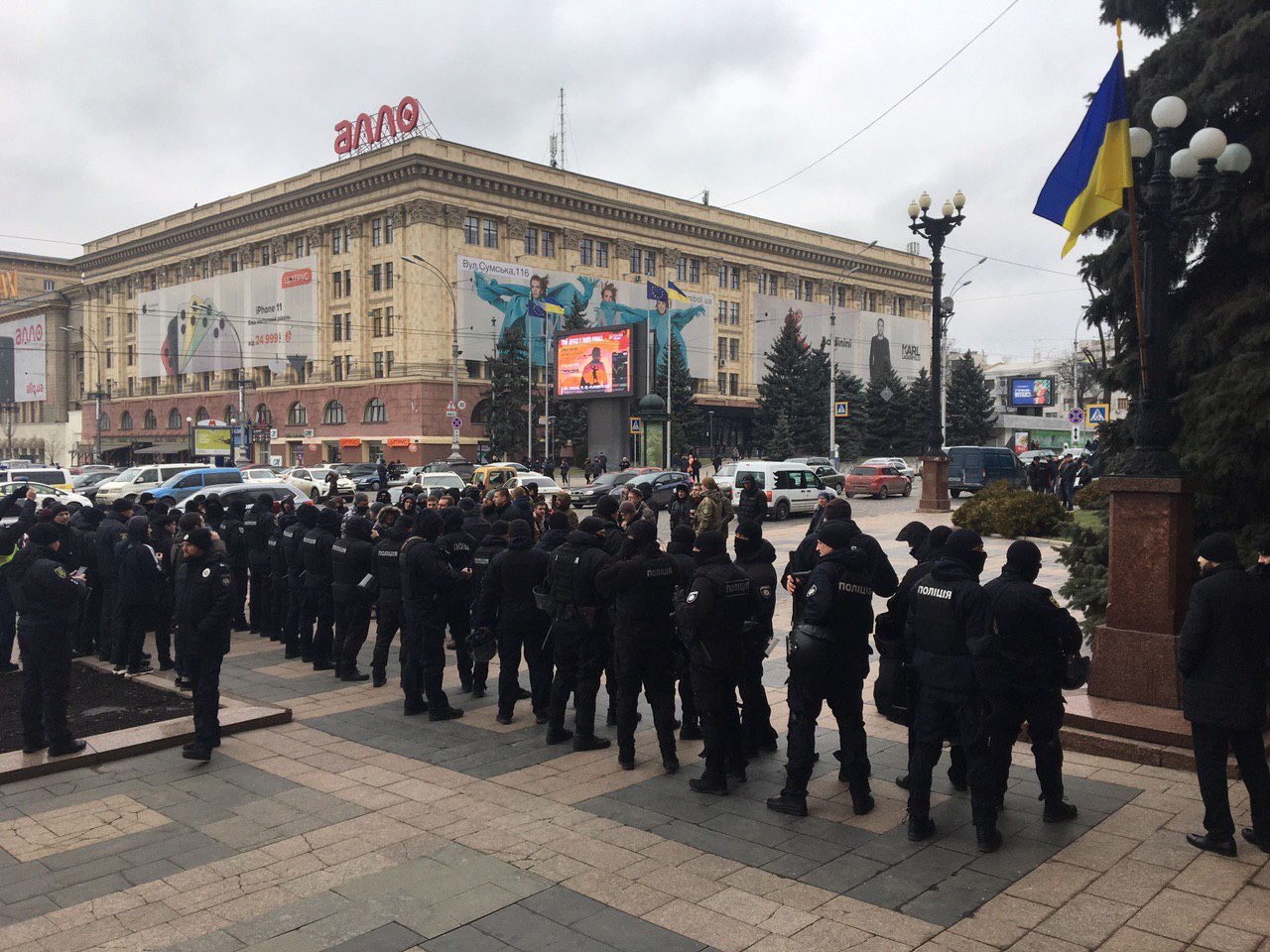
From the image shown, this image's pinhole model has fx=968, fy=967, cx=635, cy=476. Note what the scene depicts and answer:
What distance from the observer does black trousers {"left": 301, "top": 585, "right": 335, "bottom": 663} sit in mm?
10953

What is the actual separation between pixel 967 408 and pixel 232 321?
177ft

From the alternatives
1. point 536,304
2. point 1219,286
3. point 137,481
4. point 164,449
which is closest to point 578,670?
point 1219,286

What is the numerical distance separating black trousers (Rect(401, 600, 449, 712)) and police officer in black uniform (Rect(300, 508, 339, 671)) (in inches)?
82.4

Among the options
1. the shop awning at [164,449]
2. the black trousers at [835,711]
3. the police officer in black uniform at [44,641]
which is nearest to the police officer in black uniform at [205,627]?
the police officer in black uniform at [44,641]

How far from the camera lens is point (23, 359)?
95.1m

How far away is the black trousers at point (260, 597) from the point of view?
515 inches

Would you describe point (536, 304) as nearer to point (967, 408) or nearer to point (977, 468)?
point (977, 468)

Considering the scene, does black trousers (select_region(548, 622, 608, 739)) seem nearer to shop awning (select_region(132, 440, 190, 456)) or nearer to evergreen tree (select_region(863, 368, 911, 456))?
evergreen tree (select_region(863, 368, 911, 456))

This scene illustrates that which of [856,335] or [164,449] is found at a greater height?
[856,335]

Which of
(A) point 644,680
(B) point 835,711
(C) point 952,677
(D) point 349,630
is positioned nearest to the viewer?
(C) point 952,677

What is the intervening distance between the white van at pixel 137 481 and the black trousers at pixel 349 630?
23.7 m

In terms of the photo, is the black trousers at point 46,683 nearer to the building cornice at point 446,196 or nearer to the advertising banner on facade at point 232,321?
the building cornice at point 446,196

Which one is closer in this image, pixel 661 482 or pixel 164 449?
pixel 661 482

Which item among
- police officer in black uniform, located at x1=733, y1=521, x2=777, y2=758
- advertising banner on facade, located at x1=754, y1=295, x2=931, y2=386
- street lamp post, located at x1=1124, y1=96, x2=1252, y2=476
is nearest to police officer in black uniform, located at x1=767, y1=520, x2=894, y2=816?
police officer in black uniform, located at x1=733, y1=521, x2=777, y2=758
